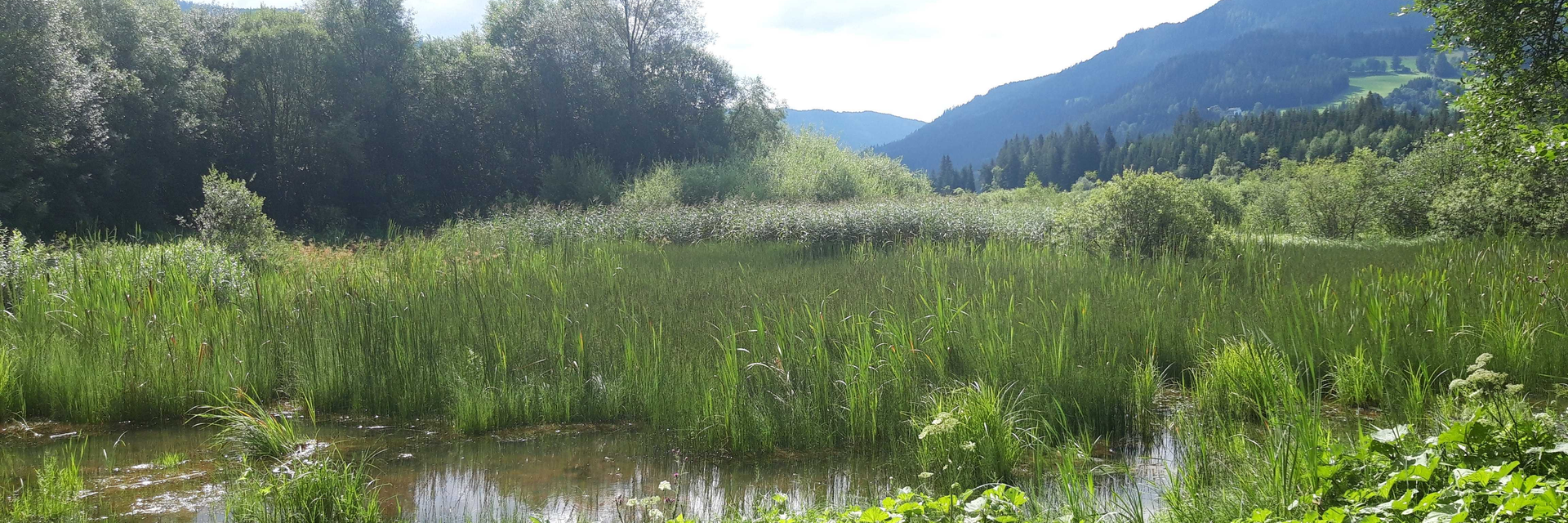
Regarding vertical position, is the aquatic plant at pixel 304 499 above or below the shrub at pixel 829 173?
below

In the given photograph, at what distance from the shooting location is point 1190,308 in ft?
19.2

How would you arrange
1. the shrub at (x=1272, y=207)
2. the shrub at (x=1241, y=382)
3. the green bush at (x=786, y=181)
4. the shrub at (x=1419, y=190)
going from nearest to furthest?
the shrub at (x=1241, y=382) → the shrub at (x=1419, y=190) → the green bush at (x=786, y=181) → the shrub at (x=1272, y=207)

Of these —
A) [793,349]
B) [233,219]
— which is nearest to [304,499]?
[793,349]

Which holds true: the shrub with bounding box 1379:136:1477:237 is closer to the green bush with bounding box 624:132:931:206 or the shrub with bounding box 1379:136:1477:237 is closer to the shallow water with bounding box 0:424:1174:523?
the green bush with bounding box 624:132:931:206

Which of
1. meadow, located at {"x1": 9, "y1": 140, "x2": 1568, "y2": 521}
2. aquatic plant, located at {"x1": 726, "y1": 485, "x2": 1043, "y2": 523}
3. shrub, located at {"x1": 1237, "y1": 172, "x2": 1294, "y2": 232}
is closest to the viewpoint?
aquatic plant, located at {"x1": 726, "y1": 485, "x2": 1043, "y2": 523}

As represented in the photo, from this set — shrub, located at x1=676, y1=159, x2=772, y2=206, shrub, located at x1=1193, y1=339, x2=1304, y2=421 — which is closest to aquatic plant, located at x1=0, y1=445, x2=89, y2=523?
shrub, located at x1=1193, y1=339, x2=1304, y2=421

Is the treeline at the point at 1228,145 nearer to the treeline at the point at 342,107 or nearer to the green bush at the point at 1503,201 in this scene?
the green bush at the point at 1503,201

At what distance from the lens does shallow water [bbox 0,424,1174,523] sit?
10.7 feet

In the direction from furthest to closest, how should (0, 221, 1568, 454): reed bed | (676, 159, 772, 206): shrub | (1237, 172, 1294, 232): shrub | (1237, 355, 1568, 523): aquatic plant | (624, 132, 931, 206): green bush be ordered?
1. (1237, 172, 1294, 232): shrub
2. (676, 159, 772, 206): shrub
3. (624, 132, 931, 206): green bush
4. (0, 221, 1568, 454): reed bed
5. (1237, 355, 1568, 523): aquatic plant

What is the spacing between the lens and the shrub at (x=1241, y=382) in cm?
397

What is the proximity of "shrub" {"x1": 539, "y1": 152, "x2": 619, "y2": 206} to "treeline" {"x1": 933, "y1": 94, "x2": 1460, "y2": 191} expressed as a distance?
26.8 m

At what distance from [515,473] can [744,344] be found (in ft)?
6.55

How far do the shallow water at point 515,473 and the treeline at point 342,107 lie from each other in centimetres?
1430

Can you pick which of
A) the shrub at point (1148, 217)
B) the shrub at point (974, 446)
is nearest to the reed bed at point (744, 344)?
the shrub at point (974, 446)
